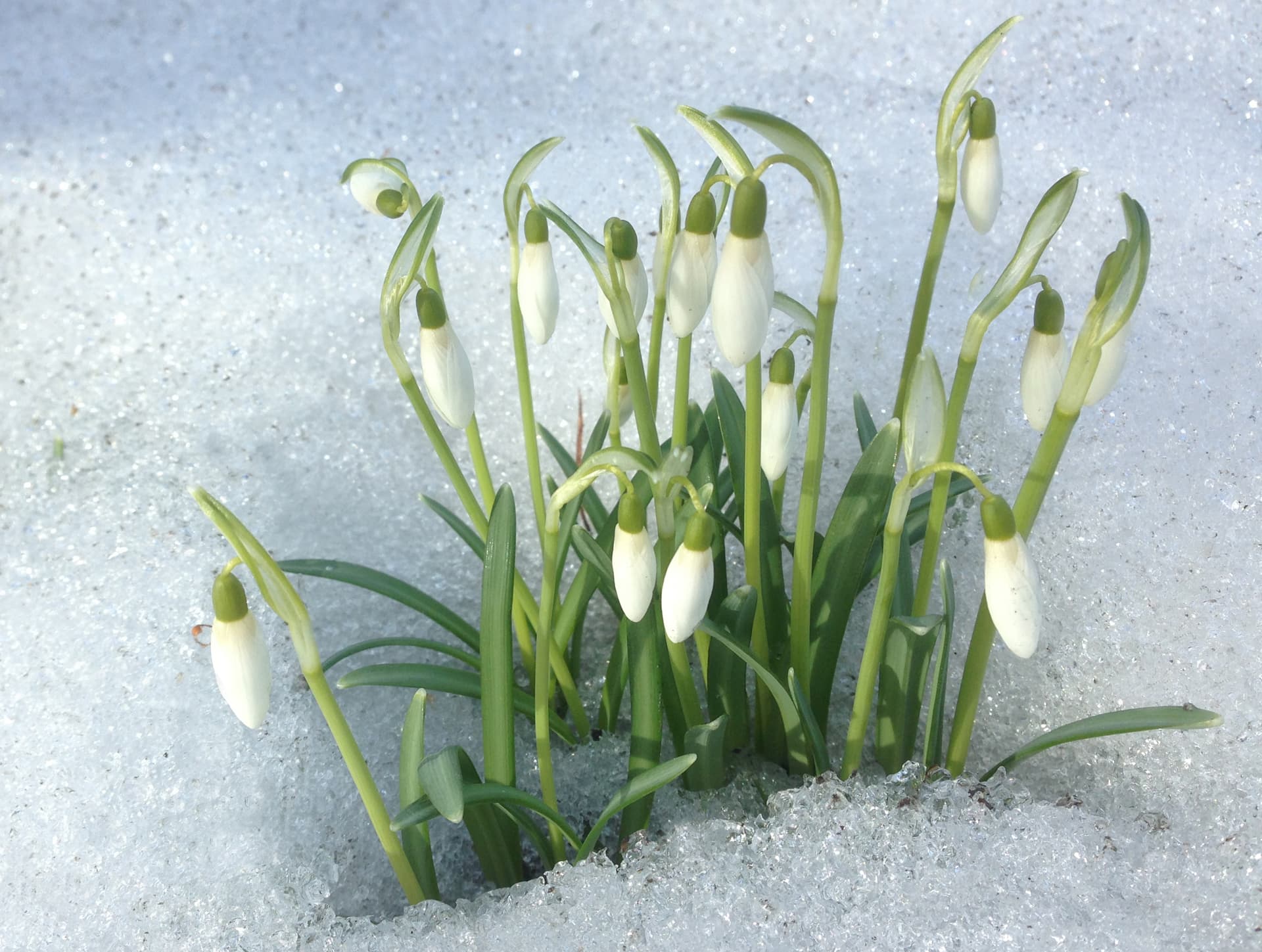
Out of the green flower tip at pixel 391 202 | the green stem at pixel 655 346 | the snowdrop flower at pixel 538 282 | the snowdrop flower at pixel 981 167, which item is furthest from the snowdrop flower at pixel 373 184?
the snowdrop flower at pixel 981 167

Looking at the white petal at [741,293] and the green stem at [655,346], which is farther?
the green stem at [655,346]


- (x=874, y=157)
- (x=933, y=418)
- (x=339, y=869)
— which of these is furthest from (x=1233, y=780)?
(x=874, y=157)

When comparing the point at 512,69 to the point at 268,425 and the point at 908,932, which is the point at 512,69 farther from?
the point at 908,932

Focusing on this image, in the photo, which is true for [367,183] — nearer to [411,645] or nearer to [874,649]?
[411,645]

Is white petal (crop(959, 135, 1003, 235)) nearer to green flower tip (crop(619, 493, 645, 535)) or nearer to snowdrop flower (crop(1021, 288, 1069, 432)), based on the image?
snowdrop flower (crop(1021, 288, 1069, 432))

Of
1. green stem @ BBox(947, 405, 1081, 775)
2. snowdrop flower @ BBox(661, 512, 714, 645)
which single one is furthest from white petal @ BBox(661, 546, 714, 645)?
green stem @ BBox(947, 405, 1081, 775)

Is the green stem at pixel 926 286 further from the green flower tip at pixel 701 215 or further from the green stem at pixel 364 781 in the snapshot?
the green stem at pixel 364 781

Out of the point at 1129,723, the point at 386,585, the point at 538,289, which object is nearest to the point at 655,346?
the point at 538,289
